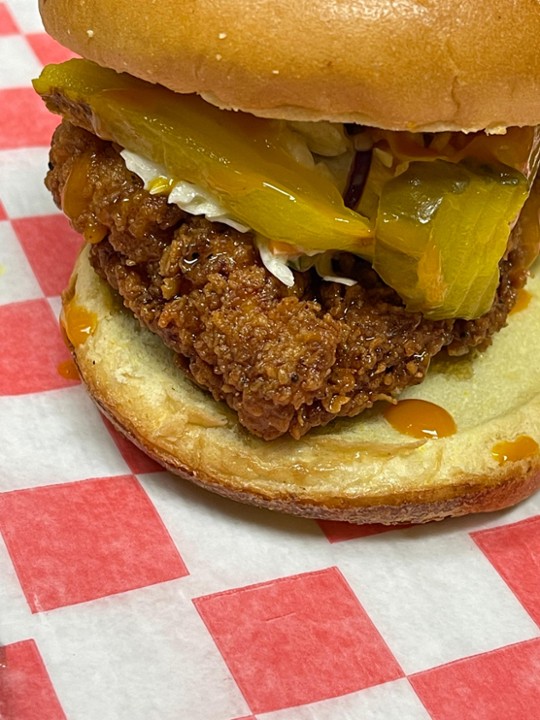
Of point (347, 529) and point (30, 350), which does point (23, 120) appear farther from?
point (347, 529)

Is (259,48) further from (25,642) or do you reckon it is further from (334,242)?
(25,642)

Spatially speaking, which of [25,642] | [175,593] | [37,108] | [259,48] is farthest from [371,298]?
[37,108]

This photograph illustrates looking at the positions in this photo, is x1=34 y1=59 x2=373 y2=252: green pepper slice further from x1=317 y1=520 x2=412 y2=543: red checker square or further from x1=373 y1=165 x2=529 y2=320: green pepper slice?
x1=317 y1=520 x2=412 y2=543: red checker square

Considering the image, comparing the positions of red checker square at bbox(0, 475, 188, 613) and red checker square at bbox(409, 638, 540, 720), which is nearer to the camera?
red checker square at bbox(409, 638, 540, 720)

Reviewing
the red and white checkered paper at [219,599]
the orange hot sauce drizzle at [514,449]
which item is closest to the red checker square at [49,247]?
the red and white checkered paper at [219,599]

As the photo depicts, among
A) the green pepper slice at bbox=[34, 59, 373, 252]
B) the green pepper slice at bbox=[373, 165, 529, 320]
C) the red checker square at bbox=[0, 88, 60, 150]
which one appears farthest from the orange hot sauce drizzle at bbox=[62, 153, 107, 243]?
the red checker square at bbox=[0, 88, 60, 150]

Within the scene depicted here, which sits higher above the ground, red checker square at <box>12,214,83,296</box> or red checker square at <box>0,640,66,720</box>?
red checker square at <box>12,214,83,296</box>

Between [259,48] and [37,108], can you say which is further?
[37,108]
